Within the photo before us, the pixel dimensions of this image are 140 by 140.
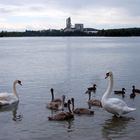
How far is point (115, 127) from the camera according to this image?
15.6 m

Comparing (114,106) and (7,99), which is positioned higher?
(114,106)

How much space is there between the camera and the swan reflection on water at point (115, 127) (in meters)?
14.5

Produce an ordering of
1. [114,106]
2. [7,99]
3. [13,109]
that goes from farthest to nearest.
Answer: [7,99] < [13,109] < [114,106]

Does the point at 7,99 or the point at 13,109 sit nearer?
the point at 13,109

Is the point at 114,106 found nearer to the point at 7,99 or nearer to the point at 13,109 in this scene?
the point at 13,109

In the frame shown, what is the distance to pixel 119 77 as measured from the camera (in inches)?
1225

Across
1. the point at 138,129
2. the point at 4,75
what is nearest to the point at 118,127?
the point at 138,129

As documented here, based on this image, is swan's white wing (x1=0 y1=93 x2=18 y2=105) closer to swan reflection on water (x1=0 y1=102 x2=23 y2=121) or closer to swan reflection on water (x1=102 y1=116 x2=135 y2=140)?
swan reflection on water (x1=0 y1=102 x2=23 y2=121)

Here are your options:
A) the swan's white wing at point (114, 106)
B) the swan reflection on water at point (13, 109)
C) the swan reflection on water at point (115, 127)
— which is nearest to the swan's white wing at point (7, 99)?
the swan reflection on water at point (13, 109)

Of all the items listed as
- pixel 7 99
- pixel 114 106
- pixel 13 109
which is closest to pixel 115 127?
pixel 114 106

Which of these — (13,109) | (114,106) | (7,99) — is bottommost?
(13,109)

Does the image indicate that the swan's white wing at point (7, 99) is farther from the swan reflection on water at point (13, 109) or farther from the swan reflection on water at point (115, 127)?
the swan reflection on water at point (115, 127)

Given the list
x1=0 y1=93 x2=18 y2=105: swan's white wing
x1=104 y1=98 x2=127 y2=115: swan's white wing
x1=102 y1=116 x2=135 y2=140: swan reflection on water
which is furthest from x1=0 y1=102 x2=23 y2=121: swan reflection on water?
x1=102 y1=116 x2=135 y2=140: swan reflection on water

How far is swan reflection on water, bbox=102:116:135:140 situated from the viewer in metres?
14.5
